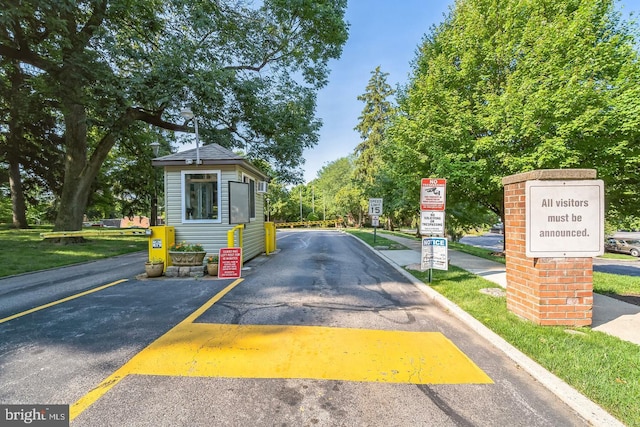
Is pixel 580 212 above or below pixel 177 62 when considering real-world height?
below

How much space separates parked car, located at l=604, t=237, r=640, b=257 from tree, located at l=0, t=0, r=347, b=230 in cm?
2697

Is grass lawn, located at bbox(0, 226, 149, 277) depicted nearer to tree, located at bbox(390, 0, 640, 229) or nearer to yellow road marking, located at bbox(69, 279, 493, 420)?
yellow road marking, located at bbox(69, 279, 493, 420)

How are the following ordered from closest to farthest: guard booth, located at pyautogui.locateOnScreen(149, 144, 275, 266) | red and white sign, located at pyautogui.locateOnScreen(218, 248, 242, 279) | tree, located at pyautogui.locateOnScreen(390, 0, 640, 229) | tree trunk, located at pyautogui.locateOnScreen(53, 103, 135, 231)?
red and white sign, located at pyautogui.locateOnScreen(218, 248, 242, 279) < tree, located at pyautogui.locateOnScreen(390, 0, 640, 229) < guard booth, located at pyautogui.locateOnScreen(149, 144, 275, 266) < tree trunk, located at pyautogui.locateOnScreen(53, 103, 135, 231)

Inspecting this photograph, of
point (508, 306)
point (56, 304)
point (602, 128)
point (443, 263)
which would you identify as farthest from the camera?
point (602, 128)

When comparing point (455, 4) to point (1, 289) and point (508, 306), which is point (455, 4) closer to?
point (508, 306)

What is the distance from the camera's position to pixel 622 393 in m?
2.40

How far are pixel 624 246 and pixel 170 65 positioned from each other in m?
34.4

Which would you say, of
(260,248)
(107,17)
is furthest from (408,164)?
(107,17)

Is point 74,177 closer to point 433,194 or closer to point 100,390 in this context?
point 100,390

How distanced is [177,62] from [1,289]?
28.9 feet

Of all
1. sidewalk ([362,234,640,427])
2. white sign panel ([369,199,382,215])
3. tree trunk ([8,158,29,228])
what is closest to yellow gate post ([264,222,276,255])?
white sign panel ([369,199,382,215])

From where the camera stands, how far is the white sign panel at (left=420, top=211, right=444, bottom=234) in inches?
250

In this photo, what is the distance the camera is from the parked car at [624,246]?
23.4 m

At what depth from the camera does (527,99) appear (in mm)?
7840
